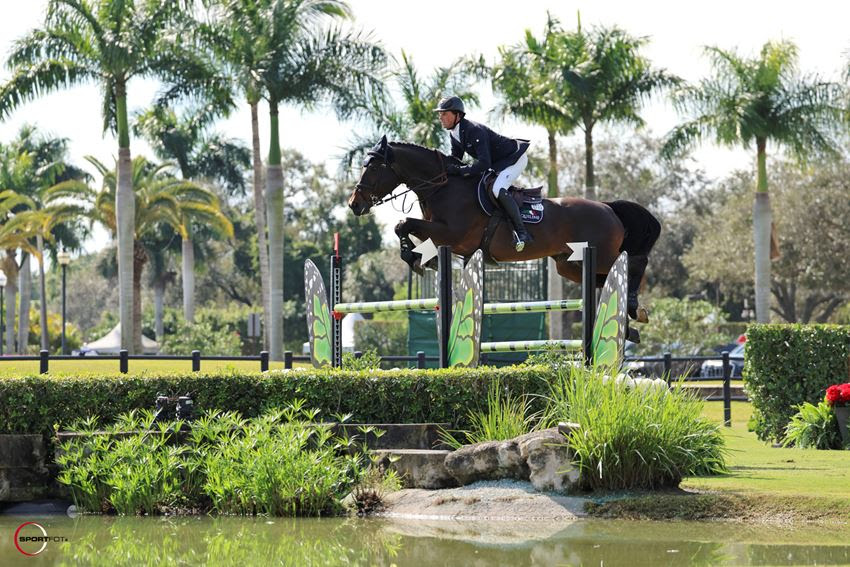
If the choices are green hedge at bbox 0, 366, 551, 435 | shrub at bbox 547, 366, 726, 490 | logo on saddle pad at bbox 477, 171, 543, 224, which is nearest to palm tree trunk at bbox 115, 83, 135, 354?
logo on saddle pad at bbox 477, 171, 543, 224

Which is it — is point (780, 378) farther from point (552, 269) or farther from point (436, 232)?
point (552, 269)

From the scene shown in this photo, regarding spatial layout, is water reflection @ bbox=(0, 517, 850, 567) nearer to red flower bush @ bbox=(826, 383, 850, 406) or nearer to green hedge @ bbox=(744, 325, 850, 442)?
red flower bush @ bbox=(826, 383, 850, 406)

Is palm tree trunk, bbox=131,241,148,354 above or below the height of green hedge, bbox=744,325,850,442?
above

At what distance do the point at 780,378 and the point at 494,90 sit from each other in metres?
19.0

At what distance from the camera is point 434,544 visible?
8.83m

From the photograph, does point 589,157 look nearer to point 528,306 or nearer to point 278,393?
point 528,306

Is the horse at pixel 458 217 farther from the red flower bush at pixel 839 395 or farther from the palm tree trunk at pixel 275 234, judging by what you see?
the palm tree trunk at pixel 275 234

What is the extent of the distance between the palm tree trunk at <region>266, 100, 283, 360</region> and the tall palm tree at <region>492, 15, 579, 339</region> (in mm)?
5861

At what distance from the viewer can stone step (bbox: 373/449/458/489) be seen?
1077cm

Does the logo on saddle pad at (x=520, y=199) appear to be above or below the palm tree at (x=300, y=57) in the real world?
below

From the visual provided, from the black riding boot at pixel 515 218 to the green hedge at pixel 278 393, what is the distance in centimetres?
253

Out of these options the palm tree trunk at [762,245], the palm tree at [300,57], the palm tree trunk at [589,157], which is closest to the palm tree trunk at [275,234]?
the palm tree at [300,57]

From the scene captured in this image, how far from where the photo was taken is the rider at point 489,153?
533 inches

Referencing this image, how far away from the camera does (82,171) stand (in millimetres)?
55875
